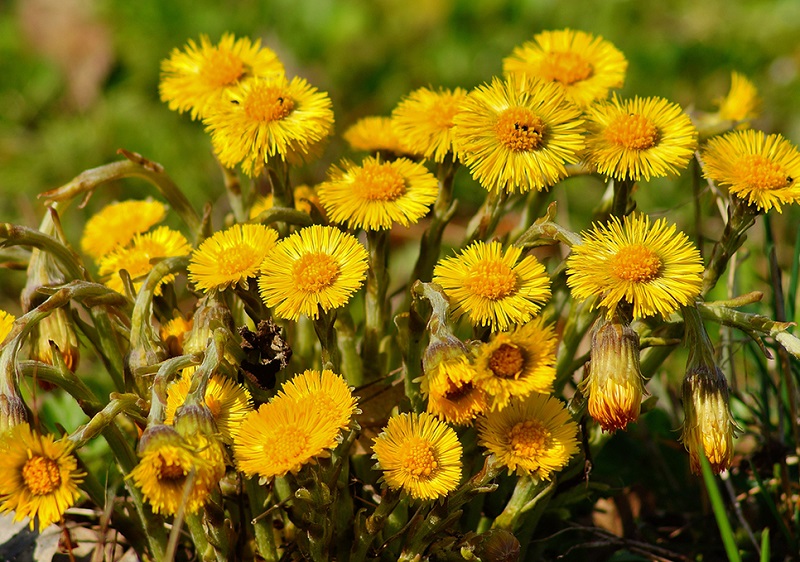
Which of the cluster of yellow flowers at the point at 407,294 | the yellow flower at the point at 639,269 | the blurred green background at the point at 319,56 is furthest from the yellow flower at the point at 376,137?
the blurred green background at the point at 319,56

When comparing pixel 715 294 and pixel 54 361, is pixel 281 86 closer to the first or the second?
pixel 54 361

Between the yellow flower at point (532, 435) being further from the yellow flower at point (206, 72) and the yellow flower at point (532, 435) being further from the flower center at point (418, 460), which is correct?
the yellow flower at point (206, 72)

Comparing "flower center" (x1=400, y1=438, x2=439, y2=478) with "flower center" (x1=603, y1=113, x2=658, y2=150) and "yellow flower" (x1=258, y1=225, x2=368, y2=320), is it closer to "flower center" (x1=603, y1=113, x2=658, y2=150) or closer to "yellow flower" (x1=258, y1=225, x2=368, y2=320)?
"yellow flower" (x1=258, y1=225, x2=368, y2=320)

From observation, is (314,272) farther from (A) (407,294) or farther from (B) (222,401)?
(A) (407,294)

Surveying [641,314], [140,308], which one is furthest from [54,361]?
[641,314]

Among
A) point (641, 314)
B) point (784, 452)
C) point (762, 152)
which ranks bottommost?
point (784, 452)

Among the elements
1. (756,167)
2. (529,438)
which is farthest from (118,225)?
(756,167)

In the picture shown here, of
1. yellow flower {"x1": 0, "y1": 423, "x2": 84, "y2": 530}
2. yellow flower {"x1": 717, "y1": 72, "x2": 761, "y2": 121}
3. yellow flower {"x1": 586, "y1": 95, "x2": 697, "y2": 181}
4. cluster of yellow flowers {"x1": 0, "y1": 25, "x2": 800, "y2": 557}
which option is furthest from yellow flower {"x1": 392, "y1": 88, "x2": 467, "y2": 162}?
yellow flower {"x1": 0, "y1": 423, "x2": 84, "y2": 530}
